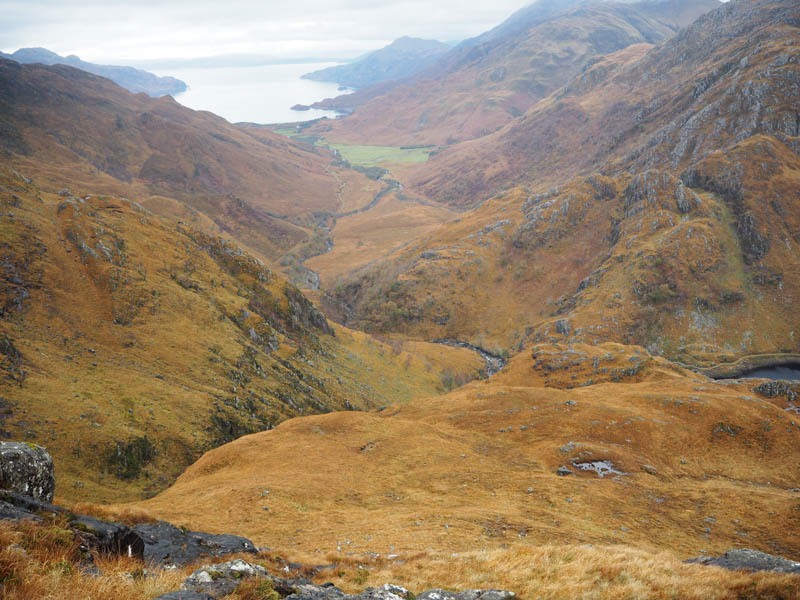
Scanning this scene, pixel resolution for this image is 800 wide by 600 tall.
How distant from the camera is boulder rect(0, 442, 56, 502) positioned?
18562 mm

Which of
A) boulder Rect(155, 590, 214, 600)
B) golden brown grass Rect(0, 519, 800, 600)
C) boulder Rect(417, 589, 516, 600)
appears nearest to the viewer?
golden brown grass Rect(0, 519, 800, 600)

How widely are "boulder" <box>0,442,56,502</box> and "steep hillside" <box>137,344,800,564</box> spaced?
31.5 ft

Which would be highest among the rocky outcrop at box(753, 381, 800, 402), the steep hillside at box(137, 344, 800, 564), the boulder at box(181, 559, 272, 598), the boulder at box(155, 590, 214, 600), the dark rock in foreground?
the boulder at box(155, 590, 214, 600)

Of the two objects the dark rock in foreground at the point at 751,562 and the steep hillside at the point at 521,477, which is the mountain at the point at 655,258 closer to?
the steep hillside at the point at 521,477

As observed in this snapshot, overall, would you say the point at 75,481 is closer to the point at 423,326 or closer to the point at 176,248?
the point at 176,248

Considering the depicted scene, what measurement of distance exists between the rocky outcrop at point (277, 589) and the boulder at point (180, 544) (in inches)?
165

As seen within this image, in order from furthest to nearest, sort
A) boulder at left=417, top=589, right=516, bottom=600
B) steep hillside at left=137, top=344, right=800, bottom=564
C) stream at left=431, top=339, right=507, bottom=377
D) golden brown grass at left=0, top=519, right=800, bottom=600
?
stream at left=431, top=339, right=507, bottom=377 < steep hillside at left=137, top=344, right=800, bottom=564 < boulder at left=417, top=589, right=516, bottom=600 < golden brown grass at left=0, top=519, right=800, bottom=600

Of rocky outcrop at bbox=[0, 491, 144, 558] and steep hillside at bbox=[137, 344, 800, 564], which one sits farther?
steep hillside at bbox=[137, 344, 800, 564]

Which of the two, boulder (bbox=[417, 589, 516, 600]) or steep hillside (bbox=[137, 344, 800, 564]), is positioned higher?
boulder (bbox=[417, 589, 516, 600])

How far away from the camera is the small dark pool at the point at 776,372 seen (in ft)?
356

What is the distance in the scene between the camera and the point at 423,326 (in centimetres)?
15488

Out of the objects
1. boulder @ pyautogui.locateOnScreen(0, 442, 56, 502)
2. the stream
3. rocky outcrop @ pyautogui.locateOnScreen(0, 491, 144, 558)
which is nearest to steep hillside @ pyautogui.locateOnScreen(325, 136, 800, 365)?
the stream

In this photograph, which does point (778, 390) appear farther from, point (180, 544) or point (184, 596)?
point (184, 596)

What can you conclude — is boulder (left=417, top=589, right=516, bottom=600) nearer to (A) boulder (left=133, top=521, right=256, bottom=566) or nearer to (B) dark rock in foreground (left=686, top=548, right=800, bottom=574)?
(A) boulder (left=133, top=521, right=256, bottom=566)
